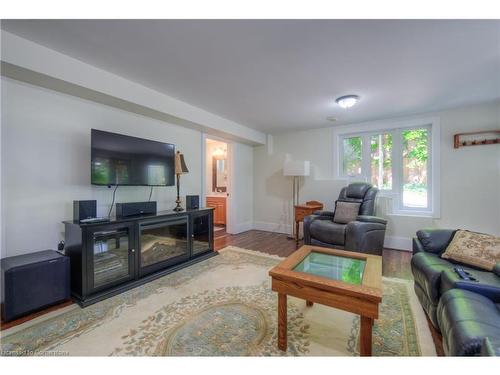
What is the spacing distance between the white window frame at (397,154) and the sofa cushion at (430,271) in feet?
7.06

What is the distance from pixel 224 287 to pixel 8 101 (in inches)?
104

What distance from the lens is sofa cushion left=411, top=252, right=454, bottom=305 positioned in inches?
63.3

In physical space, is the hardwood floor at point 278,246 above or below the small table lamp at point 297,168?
below

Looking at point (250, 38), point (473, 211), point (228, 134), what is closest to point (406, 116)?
point (473, 211)

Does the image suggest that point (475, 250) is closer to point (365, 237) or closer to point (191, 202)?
point (365, 237)

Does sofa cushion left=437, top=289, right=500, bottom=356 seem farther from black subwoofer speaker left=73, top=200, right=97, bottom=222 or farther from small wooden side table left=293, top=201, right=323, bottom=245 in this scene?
black subwoofer speaker left=73, top=200, right=97, bottom=222

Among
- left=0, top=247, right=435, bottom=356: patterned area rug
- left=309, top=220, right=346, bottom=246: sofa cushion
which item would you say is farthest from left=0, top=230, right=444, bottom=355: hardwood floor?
left=309, top=220, right=346, bottom=246: sofa cushion

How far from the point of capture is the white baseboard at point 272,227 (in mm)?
4965

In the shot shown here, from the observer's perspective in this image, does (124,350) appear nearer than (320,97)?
Yes

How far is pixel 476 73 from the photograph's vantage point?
7.69ft

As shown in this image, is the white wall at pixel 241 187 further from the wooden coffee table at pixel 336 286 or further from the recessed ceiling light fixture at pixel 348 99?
the wooden coffee table at pixel 336 286

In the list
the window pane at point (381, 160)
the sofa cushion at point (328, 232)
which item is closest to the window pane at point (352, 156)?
the window pane at point (381, 160)

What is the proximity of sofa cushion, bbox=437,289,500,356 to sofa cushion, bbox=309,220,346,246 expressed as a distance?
166 centimetres
